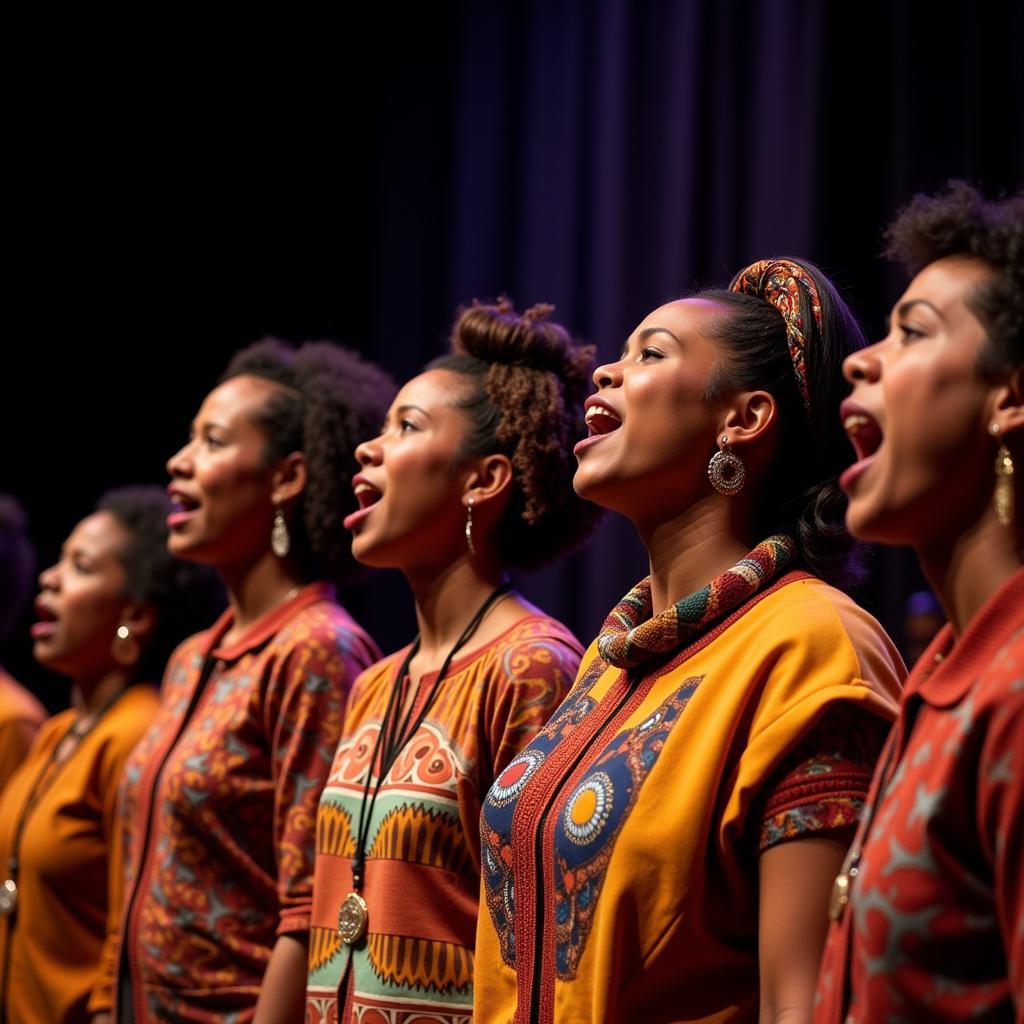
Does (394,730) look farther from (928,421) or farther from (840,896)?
(928,421)

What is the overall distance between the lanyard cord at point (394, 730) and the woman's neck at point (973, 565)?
114 centimetres

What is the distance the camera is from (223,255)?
5.11 meters

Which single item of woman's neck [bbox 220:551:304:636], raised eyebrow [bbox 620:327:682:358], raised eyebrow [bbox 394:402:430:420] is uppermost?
raised eyebrow [bbox 620:327:682:358]

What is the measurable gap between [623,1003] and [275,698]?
1.33 metres

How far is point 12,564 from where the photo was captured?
468cm

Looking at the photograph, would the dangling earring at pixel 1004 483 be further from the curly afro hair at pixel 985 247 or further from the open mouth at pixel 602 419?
the open mouth at pixel 602 419

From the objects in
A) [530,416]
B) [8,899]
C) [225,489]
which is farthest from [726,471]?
[8,899]

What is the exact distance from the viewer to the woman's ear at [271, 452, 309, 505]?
3273mm

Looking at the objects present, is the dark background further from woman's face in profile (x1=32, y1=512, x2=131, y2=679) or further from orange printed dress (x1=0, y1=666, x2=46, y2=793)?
orange printed dress (x1=0, y1=666, x2=46, y2=793)

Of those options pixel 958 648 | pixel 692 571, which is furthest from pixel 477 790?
pixel 958 648

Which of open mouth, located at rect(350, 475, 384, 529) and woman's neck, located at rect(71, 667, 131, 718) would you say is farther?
woman's neck, located at rect(71, 667, 131, 718)

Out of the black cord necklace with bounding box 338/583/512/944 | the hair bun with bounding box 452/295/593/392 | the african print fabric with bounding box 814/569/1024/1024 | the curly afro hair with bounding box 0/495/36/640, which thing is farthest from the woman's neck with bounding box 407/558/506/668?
the curly afro hair with bounding box 0/495/36/640

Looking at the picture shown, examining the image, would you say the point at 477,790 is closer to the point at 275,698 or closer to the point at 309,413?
the point at 275,698

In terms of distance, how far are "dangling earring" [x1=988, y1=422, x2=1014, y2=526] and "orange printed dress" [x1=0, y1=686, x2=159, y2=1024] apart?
2442mm
